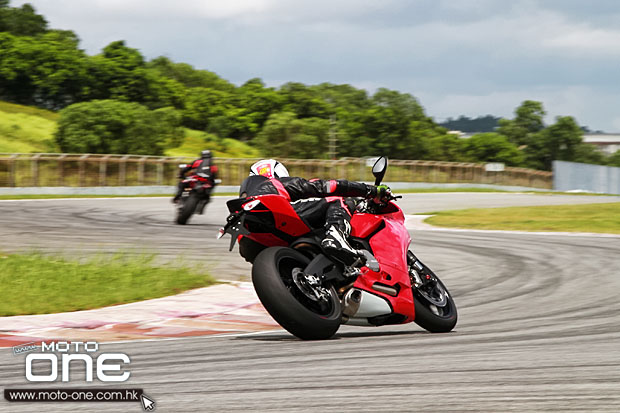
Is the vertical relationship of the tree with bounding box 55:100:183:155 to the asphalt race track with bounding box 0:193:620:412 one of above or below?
above

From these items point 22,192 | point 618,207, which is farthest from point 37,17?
point 618,207

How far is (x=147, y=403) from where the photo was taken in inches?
155

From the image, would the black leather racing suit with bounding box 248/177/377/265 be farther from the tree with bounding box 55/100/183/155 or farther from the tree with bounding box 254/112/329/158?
the tree with bounding box 254/112/329/158

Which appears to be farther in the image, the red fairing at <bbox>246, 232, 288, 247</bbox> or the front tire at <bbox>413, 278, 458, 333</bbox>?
the front tire at <bbox>413, 278, 458, 333</bbox>

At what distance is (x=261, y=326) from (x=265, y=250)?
1647mm

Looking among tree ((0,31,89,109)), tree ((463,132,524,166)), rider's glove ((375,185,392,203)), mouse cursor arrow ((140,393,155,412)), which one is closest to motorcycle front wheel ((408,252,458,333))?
rider's glove ((375,185,392,203))

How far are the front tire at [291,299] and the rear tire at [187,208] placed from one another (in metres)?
13.2

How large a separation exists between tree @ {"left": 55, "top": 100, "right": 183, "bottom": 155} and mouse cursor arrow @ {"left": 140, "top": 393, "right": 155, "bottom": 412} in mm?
57896

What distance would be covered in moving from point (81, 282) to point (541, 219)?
1666 centimetres

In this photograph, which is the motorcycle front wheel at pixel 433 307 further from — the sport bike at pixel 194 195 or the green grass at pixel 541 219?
the green grass at pixel 541 219

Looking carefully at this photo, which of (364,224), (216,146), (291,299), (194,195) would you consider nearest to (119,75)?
(216,146)

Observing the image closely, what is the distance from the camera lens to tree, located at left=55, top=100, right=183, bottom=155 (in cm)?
6050

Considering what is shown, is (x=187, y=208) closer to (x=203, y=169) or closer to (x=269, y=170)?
(x=203, y=169)

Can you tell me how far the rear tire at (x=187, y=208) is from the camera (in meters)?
19.2
